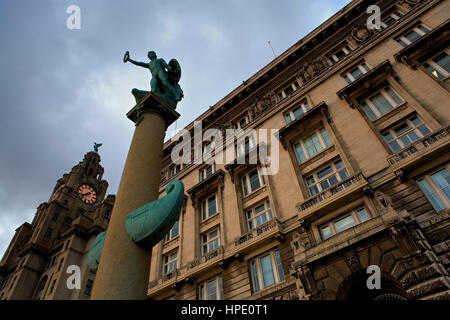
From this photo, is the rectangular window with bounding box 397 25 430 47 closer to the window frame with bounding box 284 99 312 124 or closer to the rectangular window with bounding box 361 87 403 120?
the rectangular window with bounding box 361 87 403 120

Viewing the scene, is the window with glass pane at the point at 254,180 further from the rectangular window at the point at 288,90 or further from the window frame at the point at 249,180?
the rectangular window at the point at 288,90

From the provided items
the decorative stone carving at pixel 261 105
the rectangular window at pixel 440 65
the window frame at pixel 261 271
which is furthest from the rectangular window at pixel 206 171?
the rectangular window at pixel 440 65

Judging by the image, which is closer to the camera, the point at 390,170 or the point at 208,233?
the point at 390,170

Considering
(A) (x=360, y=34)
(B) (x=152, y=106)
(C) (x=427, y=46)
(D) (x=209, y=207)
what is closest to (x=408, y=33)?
(C) (x=427, y=46)

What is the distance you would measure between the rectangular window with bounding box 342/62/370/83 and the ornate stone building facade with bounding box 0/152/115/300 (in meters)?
48.7

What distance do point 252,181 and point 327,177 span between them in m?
7.01

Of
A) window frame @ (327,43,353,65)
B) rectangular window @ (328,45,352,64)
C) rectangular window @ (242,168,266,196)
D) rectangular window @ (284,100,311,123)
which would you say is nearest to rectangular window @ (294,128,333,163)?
rectangular window @ (284,100,311,123)

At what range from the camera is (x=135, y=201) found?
259 inches

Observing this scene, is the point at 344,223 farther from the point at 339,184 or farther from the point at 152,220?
the point at 152,220
